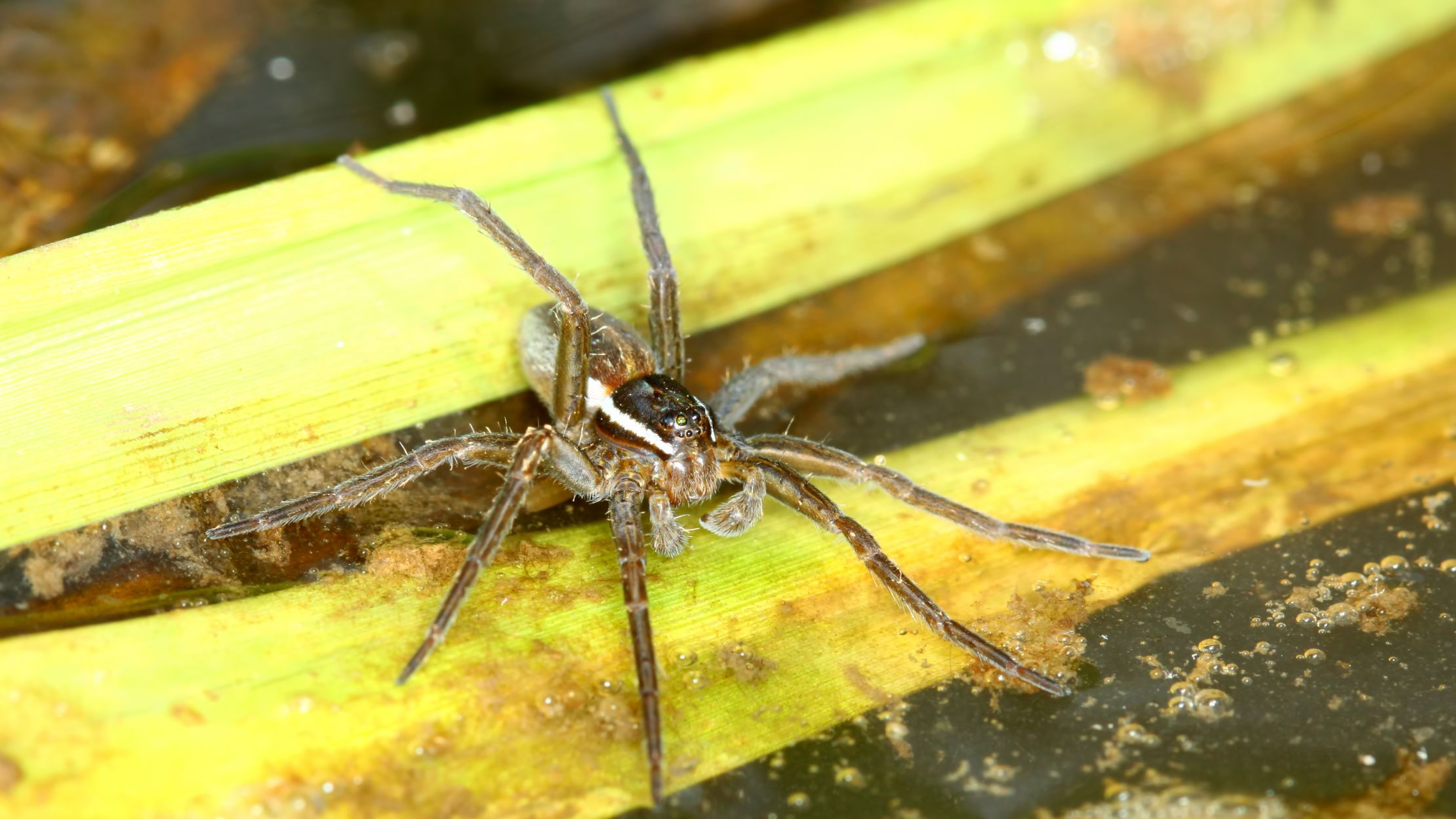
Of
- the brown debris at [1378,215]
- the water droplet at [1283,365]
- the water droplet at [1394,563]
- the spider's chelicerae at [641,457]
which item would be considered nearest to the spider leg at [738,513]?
the spider's chelicerae at [641,457]

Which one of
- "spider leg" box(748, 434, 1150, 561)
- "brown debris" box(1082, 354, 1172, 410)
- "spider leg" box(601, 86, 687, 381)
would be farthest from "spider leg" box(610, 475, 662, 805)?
"brown debris" box(1082, 354, 1172, 410)

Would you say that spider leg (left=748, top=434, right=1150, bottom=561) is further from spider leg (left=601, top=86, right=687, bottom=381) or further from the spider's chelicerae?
spider leg (left=601, top=86, right=687, bottom=381)

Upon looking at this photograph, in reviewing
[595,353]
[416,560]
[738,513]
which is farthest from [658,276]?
[416,560]

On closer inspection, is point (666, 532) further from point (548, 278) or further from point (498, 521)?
point (548, 278)

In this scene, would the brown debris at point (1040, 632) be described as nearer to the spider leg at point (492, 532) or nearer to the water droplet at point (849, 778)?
the water droplet at point (849, 778)

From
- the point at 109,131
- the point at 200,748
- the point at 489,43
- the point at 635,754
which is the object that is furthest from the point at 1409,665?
the point at 109,131

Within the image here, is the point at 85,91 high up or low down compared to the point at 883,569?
up

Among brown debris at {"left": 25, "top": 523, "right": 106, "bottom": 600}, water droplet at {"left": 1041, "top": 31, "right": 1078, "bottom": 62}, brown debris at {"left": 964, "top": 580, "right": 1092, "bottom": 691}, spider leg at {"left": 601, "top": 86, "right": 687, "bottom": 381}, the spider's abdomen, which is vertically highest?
water droplet at {"left": 1041, "top": 31, "right": 1078, "bottom": 62}
